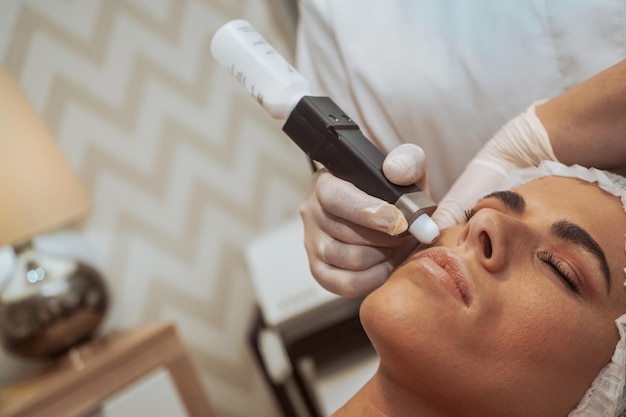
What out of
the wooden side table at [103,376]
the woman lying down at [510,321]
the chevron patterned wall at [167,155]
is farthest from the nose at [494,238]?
the chevron patterned wall at [167,155]

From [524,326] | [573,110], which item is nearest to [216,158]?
[573,110]

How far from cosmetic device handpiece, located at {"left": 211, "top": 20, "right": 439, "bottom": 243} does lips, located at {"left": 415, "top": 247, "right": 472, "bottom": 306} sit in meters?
0.06

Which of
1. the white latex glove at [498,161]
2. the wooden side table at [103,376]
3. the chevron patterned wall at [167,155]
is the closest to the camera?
the white latex glove at [498,161]

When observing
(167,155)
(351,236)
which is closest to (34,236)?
(167,155)

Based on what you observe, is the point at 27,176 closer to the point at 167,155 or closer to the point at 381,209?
the point at 167,155

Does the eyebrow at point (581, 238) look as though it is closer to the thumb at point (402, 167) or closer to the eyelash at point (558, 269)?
the eyelash at point (558, 269)

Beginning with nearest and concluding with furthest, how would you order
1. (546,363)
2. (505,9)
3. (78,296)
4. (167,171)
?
(546,363) → (505,9) → (78,296) → (167,171)

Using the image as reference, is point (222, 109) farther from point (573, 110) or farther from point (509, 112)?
point (573, 110)

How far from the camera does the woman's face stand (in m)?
0.81

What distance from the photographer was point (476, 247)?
2.86ft

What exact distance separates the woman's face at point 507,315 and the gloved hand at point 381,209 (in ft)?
0.32

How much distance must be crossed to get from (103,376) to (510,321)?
4.16ft

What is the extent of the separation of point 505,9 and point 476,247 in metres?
0.52

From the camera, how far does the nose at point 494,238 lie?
0.84m
